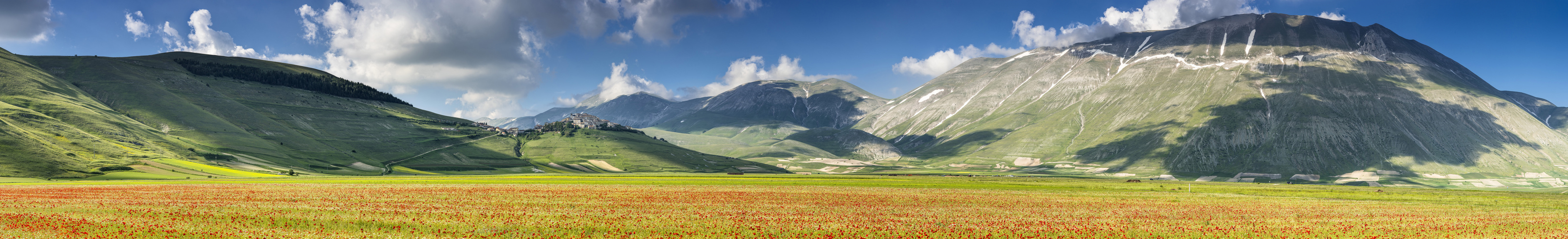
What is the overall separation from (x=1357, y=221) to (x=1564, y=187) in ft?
701

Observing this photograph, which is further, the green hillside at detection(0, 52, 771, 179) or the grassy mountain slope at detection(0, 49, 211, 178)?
the green hillside at detection(0, 52, 771, 179)

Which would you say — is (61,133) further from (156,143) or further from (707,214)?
(707,214)

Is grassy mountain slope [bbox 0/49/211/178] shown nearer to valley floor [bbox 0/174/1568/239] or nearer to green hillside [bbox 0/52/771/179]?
green hillside [bbox 0/52/771/179]

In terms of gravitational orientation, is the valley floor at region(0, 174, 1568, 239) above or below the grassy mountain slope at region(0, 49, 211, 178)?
below

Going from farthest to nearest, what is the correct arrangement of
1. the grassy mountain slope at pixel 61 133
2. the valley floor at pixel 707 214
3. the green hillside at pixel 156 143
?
the green hillside at pixel 156 143
the grassy mountain slope at pixel 61 133
the valley floor at pixel 707 214

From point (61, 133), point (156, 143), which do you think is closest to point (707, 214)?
point (61, 133)

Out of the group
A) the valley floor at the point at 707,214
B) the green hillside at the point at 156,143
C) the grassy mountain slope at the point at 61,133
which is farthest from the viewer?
the green hillside at the point at 156,143

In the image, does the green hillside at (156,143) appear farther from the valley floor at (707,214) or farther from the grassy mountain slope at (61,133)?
Result: the valley floor at (707,214)

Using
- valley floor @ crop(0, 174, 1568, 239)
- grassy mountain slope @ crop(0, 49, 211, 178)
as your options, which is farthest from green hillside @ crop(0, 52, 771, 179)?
valley floor @ crop(0, 174, 1568, 239)

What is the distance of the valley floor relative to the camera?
28656 millimetres

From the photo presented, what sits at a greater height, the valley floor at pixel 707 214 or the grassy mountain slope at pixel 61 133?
the grassy mountain slope at pixel 61 133

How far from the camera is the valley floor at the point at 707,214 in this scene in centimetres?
2866


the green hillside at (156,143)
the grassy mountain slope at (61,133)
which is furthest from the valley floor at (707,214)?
the green hillside at (156,143)

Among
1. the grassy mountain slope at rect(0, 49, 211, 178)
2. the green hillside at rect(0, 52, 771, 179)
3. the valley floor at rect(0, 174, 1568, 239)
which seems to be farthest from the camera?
the green hillside at rect(0, 52, 771, 179)
